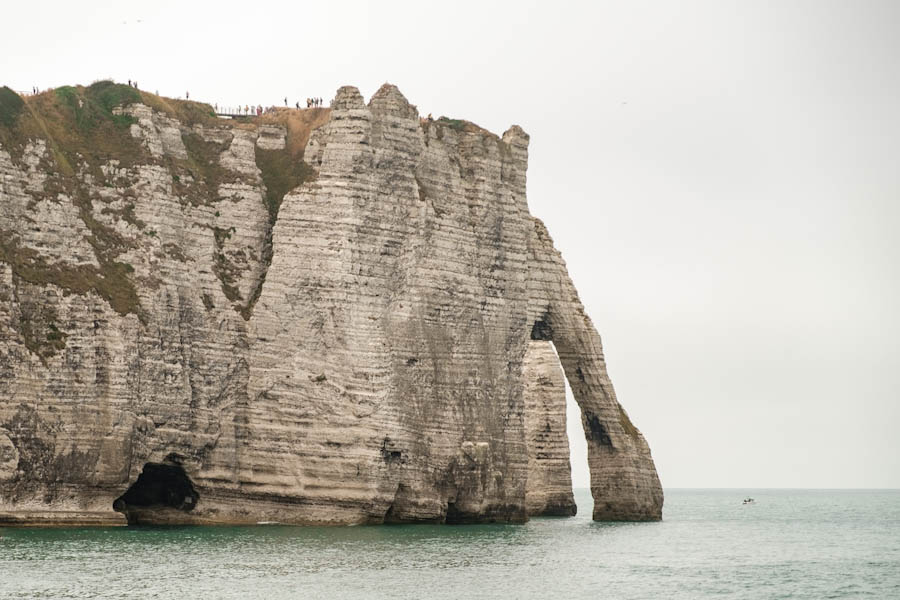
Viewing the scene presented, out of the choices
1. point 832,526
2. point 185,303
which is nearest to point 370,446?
point 185,303

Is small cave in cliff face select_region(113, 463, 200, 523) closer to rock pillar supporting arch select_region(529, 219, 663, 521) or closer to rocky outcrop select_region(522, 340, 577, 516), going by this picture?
rock pillar supporting arch select_region(529, 219, 663, 521)

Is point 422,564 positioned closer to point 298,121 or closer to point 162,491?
point 162,491

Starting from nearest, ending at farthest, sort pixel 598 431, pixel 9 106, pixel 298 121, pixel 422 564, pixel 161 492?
pixel 422 564 < pixel 9 106 < pixel 161 492 < pixel 298 121 < pixel 598 431

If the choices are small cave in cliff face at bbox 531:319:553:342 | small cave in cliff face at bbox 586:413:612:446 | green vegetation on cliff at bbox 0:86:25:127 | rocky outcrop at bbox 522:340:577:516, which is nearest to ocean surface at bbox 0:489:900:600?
small cave in cliff face at bbox 586:413:612:446

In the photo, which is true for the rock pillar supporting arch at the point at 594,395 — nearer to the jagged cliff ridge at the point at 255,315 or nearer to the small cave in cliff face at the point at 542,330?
the small cave in cliff face at the point at 542,330

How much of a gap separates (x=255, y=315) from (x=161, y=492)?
26.5ft

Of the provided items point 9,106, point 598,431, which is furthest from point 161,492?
point 598,431

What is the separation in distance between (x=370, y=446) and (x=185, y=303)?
9470mm

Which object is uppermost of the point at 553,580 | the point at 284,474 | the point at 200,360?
the point at 200,360

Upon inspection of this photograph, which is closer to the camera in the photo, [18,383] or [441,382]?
[18,383]

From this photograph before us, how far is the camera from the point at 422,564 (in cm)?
6050

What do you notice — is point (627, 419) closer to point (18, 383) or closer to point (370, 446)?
point (370, 446)

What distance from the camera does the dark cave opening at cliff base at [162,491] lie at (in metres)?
73.0

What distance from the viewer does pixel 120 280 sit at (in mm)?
72000
